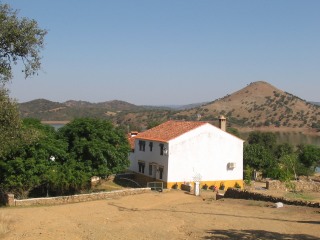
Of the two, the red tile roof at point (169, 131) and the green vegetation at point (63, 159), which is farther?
the red tile roof at point (169, 131)

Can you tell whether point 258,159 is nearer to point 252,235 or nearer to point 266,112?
point 252,235

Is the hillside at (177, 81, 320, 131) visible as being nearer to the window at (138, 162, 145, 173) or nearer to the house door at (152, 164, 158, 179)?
the window at (138, 162, 145, 173)

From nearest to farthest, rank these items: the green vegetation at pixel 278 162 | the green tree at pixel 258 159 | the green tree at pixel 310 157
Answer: the green vegetation at pixel 278 162, the green tree at pixel 258 159, the green tree at pixel 310 157

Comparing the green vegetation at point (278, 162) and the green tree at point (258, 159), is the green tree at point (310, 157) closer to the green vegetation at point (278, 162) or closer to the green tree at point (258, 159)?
the green vegetation at point (278, 162)

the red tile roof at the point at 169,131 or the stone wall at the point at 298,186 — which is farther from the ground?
the red tile roof at the point at 169,131

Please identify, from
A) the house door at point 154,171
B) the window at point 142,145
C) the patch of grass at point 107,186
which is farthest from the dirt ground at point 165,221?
the window at point 142,145

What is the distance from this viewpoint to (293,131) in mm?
151500

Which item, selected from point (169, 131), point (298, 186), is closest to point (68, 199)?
point (169, 131)

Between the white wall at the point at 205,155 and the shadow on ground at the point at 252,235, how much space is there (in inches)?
848

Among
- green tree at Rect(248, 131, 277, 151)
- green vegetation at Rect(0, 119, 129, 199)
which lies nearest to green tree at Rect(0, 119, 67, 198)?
green vegetation at Rect(0, 119, 129, 199)

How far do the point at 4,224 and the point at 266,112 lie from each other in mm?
156779

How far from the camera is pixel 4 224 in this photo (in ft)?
72.4

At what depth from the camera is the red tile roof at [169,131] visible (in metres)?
42.6

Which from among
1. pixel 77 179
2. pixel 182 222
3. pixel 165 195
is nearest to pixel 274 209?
pixel 182 222
